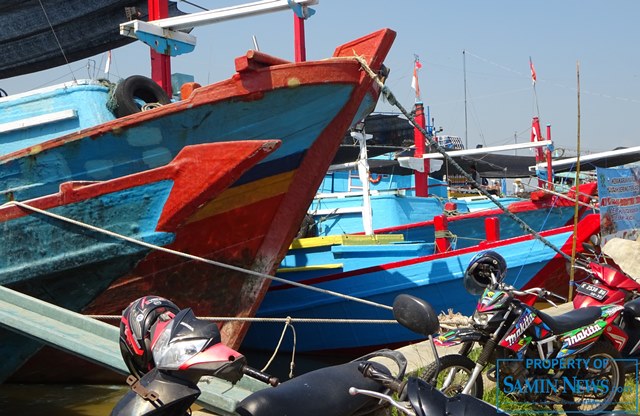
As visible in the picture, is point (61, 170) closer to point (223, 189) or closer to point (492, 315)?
point (223, 189)

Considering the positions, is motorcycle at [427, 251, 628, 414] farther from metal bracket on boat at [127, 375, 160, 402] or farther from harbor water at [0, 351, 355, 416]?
harbor water at [0, 351, 355, 416]

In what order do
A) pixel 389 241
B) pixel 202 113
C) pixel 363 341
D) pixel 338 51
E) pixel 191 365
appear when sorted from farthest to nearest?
pixel 389 241 → pixel 363 341 → pixel 338 51 → pixel 202 113 → pixel 191 365

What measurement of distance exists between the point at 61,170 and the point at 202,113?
1.25 metres

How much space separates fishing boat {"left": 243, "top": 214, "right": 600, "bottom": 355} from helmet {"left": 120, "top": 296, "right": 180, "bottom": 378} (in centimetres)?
590

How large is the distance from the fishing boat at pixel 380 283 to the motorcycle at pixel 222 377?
5.32 m

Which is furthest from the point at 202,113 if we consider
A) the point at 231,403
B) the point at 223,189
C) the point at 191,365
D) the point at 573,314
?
the point at 191,365

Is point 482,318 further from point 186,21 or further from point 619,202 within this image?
point 186,21

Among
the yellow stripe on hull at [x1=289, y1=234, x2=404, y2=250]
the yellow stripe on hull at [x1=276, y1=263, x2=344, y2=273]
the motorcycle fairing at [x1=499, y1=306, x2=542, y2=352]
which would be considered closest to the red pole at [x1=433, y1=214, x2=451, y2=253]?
the yellow stripe on hull at [x1=289, y1=234, x2=404, y2=250]

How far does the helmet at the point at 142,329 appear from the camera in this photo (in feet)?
6.79

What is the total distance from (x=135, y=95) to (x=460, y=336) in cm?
401

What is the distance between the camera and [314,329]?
8922 mm

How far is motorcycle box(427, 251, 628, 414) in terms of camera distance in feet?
13.2

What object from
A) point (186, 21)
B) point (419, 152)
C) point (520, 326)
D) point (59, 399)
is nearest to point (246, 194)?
point (186, 21)

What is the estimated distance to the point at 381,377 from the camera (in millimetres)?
2537
